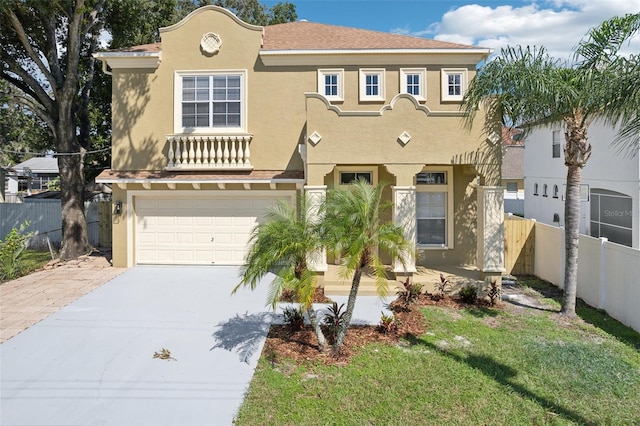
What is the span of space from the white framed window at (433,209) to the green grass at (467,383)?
185 inches

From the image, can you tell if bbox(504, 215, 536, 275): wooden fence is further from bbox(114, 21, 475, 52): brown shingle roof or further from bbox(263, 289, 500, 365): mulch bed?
bbox(114, 21, 475, 52): brown shingle roof

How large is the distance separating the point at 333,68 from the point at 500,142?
5649 millimetres

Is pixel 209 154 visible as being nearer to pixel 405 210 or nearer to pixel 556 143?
pixel 405 210

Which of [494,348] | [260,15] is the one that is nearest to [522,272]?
[494,348]

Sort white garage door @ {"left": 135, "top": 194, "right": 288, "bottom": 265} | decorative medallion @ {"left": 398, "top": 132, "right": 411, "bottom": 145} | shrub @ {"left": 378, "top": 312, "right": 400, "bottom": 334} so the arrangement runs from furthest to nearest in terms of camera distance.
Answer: white garage door @ {"left": 135, "top": 194, "right": 288, "bottom": 265}, decorative medallion @ {"left": 398, "top": 132, "right": 411, "bottom": 145}, shrub @ {"left": 378, "top": 312, "right": 400, "bottom": 334}

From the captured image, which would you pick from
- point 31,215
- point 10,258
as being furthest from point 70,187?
point 31,215

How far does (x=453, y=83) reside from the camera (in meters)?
13.5

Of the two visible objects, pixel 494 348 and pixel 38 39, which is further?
pixel 38 39

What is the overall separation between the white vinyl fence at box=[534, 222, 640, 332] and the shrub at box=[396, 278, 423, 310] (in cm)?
406

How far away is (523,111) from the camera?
9.96 meters

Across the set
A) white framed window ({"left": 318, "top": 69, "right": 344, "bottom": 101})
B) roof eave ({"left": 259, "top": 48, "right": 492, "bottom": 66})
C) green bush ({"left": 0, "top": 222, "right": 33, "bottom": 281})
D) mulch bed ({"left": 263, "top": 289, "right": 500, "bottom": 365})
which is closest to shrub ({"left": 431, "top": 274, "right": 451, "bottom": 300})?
mulch bed ({"left": 263, "top": 289, "right": 500, "bottom": 365})

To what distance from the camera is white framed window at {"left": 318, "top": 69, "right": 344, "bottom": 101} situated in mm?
13484

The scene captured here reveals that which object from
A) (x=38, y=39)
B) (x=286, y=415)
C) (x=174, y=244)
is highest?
(x=38, y=39)

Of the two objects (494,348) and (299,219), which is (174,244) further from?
(494,348)
